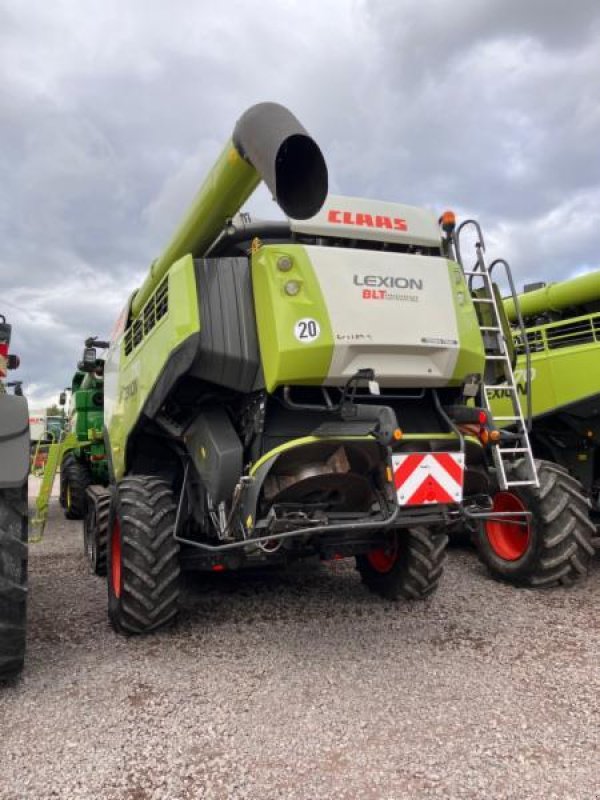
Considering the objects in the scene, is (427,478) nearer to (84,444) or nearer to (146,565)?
(146,565)

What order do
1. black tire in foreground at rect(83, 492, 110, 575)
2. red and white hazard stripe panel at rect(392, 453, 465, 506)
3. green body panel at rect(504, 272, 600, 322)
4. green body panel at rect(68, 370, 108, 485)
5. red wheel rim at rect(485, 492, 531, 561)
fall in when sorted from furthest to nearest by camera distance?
1. green body panel at rect(68, 370, 108, 485)
2. green body panel at rect(504, 272, 600, 322)
3. black tire in foreground at rect(83, 492, 110, 575)
4. red wheel rim at rect(485, 492, 531, 561)
5. red and white hazard stripe panel at rect(392, 453, 465, 506)

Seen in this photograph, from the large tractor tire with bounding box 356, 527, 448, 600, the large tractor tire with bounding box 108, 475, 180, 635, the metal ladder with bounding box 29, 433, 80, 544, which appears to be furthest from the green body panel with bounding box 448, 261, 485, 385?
the metal ladder with bounding box 29, 433, 80, 544

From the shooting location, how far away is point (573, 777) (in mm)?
2461

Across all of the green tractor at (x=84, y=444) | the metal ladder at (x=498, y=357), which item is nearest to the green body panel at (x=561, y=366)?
the metal ladder at (x=498, y=357)

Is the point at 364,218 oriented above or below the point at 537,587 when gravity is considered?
above

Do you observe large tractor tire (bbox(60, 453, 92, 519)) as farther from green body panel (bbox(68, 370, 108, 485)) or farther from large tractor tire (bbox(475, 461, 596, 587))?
large tractor tire (bbox(475, 461, 596, 587))

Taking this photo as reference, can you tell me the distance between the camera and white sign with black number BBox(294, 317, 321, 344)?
3430mm

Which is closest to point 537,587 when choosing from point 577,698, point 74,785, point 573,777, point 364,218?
point 577,698

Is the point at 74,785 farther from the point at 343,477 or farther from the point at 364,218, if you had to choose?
the point at 364,218

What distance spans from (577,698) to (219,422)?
7.97 ft

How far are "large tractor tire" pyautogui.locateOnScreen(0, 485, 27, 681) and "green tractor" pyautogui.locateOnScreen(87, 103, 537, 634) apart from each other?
0.83 m

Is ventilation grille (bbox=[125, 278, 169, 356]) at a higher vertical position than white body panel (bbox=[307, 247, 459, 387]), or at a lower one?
higher

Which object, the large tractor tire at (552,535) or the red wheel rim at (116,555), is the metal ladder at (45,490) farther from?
the large tractor tire at (552,535)

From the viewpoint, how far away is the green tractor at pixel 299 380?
3.45m
